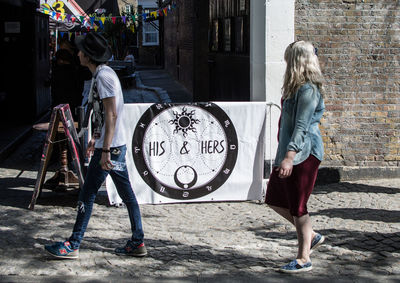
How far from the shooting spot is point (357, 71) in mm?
8219

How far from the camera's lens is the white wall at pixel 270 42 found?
7934 millimetres

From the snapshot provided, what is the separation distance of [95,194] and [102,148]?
1.40ft

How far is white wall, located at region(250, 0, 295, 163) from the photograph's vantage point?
26.0ft

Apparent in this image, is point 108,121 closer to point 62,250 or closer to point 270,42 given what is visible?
point 62,250

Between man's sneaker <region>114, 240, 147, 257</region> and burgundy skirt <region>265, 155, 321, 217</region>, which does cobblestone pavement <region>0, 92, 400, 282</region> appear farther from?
burgundy skirt <region>265, 155, 321, 217</region>

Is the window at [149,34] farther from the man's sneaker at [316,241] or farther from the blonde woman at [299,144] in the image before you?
the blonde woman at [299,144]

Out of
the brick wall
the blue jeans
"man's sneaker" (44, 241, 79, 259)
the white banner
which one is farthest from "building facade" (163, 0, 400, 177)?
"man's sneaker" (44, 241, 79, 259)

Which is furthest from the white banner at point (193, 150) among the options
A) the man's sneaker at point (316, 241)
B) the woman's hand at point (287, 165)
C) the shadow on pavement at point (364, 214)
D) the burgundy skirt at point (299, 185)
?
the woman's hand at point (287, 165)

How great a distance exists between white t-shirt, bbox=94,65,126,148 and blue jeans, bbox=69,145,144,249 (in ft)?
0.23

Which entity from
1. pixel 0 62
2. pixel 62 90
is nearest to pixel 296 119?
pixel 62 90

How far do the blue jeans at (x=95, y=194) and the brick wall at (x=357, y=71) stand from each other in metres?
3.69

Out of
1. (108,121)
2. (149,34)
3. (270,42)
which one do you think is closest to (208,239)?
(108,121)

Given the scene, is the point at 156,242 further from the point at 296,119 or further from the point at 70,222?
the point at 296,119

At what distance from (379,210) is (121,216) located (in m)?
2.77
